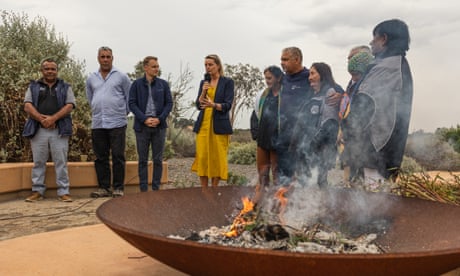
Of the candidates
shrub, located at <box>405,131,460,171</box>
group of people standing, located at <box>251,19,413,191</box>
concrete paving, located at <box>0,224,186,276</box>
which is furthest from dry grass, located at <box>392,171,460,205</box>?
Answer: shrub, located at <box>405,131,460,171</box>

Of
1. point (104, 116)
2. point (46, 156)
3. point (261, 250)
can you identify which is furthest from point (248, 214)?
point (46, 156)

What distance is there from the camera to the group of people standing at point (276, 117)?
127 inches

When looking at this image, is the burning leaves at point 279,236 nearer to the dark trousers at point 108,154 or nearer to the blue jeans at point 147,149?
the blue jeans at point 147,149

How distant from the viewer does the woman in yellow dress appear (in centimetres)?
558

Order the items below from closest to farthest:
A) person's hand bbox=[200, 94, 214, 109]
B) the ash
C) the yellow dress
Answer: the ash → person's hand bbox=[200, 94, 214, 109] → the yellow dress

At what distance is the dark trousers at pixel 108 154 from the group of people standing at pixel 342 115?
7.10 feet

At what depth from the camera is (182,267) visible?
6.68 feet

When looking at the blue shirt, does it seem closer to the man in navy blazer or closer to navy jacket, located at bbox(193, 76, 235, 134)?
the man in navy blazer

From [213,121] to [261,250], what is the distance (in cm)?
395

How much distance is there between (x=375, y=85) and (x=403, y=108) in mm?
239

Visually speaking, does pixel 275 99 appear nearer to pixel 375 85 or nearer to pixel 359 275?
pixel 375 85

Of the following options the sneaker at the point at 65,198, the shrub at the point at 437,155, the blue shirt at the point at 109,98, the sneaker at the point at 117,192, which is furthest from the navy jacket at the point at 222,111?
the shrub at the point at 437,155

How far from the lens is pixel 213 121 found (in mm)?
5594

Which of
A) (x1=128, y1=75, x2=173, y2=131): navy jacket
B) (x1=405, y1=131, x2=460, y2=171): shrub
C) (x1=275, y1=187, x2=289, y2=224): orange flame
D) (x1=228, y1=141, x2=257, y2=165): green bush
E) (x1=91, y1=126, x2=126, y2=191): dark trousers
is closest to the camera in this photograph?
(x1=275, y1=187, x2=289, y2=224): orange flame
